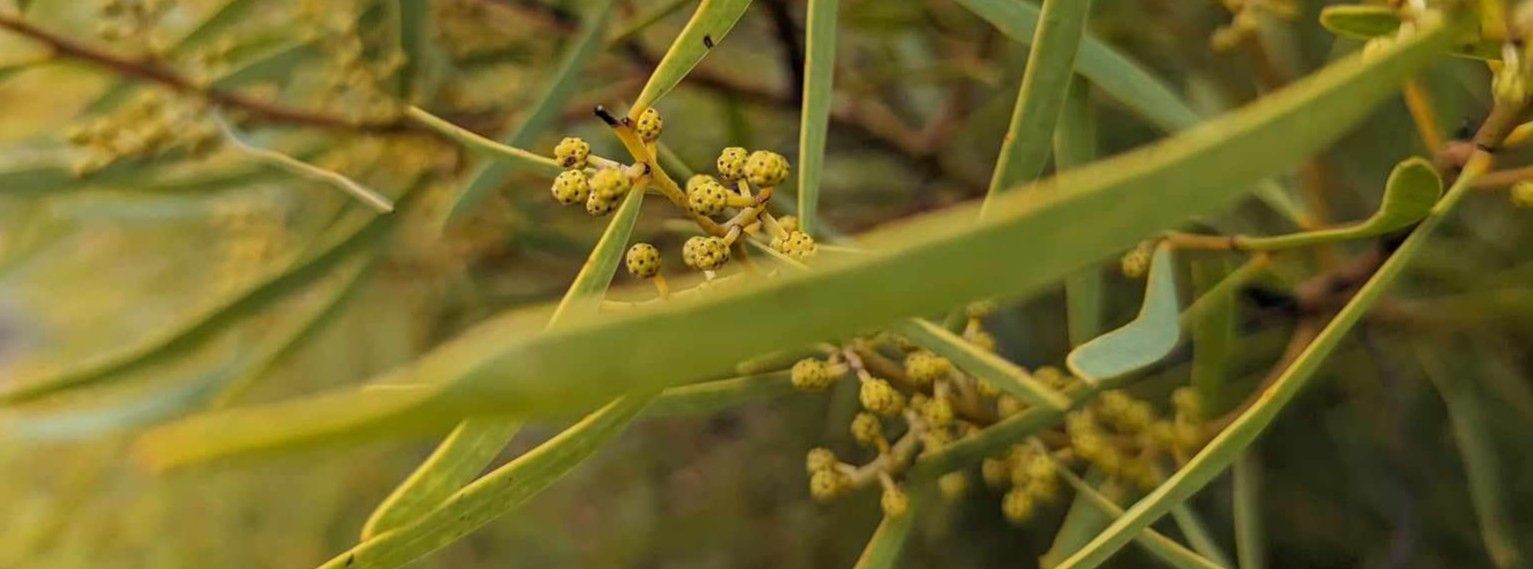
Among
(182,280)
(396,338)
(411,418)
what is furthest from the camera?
(182,280)

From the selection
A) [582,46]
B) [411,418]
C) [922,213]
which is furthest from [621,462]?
[411,418]

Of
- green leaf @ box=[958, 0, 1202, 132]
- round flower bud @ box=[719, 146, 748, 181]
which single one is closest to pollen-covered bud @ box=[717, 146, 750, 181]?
round flower bud @ box=[719, 146, 748, 181]

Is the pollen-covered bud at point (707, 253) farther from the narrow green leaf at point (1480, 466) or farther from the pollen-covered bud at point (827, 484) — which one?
the narrow green leaf at point (1480, 466)

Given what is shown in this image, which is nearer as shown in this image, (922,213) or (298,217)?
(922,213)

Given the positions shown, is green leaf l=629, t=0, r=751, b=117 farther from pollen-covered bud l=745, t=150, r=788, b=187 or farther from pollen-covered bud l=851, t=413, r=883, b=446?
pollen-covered bud l=851, t=413, r=883, b=446

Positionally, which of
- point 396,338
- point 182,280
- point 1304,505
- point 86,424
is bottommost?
point 1304,505

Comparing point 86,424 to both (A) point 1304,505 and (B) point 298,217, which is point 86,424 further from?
(A) point 1304,505
